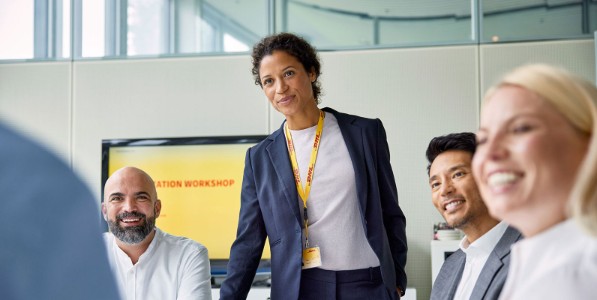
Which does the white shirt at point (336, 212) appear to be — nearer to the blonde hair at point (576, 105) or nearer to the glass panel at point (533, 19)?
the blonde hair at point (576, 105)

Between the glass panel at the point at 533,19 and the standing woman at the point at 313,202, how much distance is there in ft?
9.67

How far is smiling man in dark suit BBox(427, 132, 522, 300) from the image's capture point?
1.92 m

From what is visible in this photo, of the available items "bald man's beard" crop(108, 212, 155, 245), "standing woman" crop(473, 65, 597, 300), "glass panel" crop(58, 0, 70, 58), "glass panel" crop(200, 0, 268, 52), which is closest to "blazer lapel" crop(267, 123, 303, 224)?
"bald man's beard" crop(108, 212, 155, 245)

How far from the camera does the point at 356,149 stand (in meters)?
2.67

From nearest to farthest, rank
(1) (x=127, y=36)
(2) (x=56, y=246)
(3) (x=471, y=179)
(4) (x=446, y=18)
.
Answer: (2) (x=56, y=246)
(3) (x=471, y=179)
(4) (x=446, y=18)
(1) (x=127, y=36)

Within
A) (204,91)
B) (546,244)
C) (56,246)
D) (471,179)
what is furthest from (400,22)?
(56,246)

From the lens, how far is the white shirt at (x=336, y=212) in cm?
259

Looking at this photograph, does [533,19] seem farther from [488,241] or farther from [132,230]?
[488,241]

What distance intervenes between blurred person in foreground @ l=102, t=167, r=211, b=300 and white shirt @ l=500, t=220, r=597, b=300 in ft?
6.52

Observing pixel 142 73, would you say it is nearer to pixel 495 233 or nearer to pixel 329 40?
pixel 329 40

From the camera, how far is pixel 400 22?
5.57m

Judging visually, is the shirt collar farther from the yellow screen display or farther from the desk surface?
the yellow screen display

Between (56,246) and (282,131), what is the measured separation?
2309 mm

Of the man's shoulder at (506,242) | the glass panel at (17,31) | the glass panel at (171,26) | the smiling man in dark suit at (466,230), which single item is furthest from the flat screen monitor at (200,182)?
the man's shoulder at (506,242)
